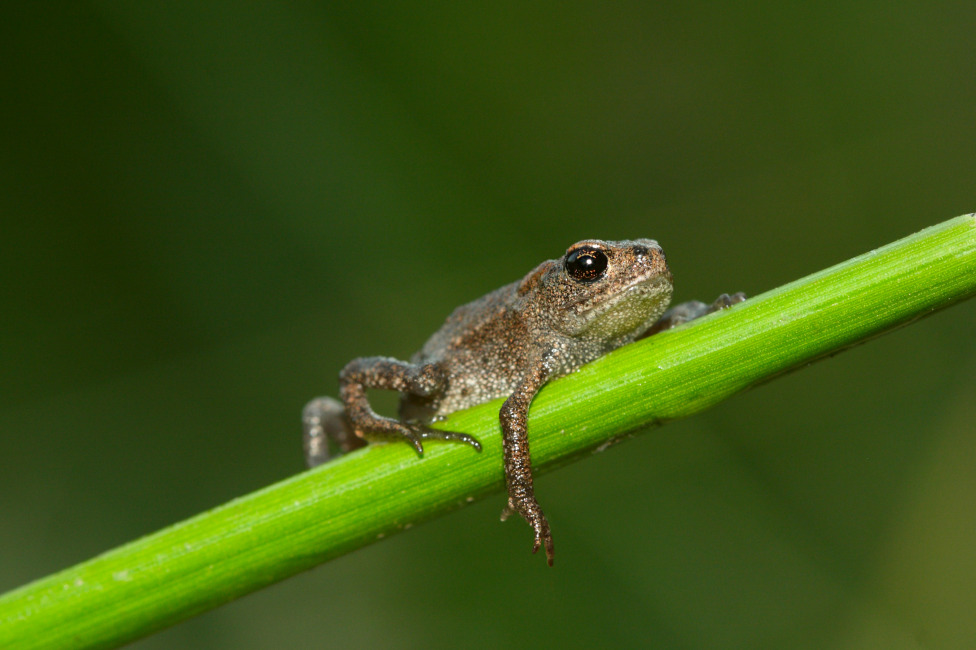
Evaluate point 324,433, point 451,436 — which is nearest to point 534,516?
point 451,436

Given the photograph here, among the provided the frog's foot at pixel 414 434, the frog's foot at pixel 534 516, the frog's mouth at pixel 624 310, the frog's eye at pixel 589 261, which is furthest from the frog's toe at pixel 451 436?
the frog's eye at pixel 589 261

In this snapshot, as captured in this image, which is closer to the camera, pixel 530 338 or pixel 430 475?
pixel 430 475

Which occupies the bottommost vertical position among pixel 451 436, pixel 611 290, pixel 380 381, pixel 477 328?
pixel 451 436

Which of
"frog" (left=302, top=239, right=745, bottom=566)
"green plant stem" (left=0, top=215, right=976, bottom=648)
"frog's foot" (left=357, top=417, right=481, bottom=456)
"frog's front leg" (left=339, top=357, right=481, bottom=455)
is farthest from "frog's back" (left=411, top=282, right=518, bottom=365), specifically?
"green plant stem" (left=0, top=215, right=976, bottom=648)

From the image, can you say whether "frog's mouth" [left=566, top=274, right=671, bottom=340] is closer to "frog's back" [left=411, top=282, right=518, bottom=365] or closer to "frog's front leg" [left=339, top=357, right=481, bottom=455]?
"frog's back" [left=411, top=282, right=518, bottom=365]

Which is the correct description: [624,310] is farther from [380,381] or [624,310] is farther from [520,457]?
[380,381]

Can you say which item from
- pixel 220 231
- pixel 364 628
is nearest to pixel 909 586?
pixel 364 628
